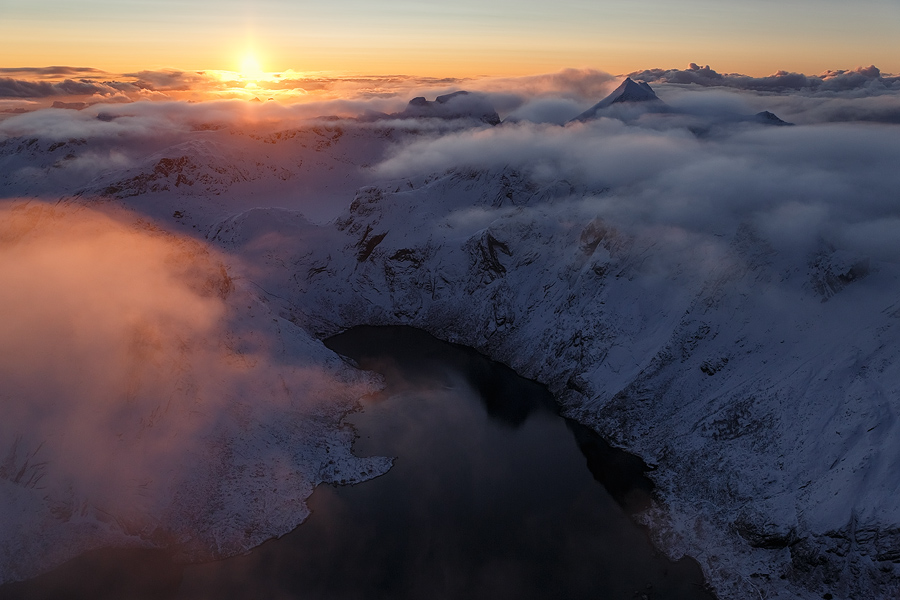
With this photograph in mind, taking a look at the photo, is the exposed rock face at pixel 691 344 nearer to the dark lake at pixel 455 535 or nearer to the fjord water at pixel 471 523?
the fjord water at pixel 471 523

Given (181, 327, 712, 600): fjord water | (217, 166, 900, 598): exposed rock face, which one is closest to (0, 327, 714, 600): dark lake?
(181, 327, 712, 600): fjord water

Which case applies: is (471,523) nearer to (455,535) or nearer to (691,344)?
(455,535)

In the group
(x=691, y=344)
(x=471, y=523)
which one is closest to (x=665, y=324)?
(x=691, y=344)

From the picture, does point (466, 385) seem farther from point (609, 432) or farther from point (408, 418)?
point (609, 432)

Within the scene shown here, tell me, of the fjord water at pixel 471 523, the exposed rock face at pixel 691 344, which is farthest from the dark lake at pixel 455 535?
the exposed rock face at pixel 691 344

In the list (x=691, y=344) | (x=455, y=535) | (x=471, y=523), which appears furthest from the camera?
(x=691, y=344)

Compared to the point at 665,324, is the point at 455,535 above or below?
below

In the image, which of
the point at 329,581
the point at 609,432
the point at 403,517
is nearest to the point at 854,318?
the point at 609,432

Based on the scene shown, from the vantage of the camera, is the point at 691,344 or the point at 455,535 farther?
the point at 691,344

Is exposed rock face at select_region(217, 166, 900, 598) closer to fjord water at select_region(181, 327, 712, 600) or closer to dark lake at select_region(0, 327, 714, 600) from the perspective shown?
fjord water at select_region(181, 327, 712, 600)
